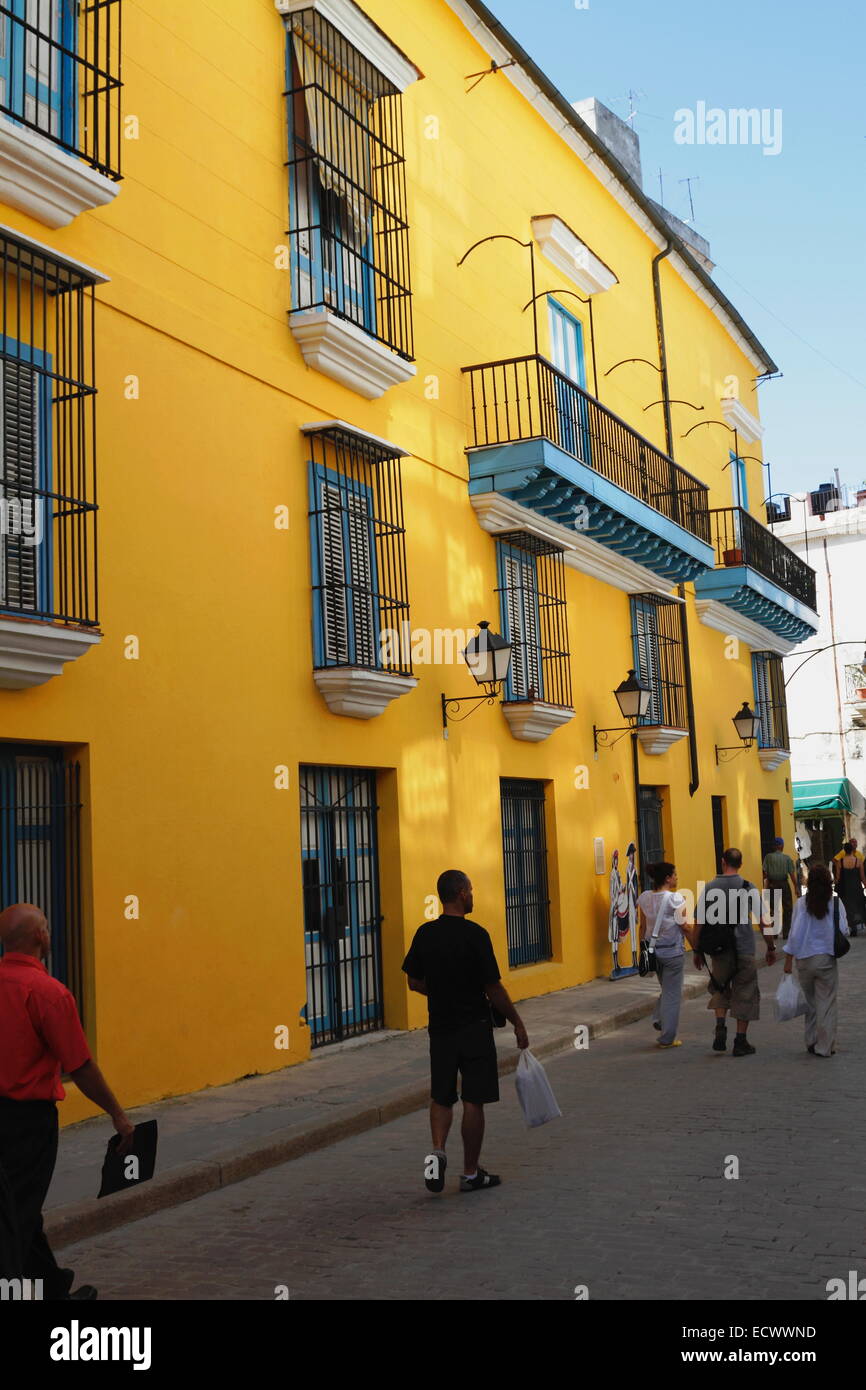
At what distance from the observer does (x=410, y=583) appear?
11.8m

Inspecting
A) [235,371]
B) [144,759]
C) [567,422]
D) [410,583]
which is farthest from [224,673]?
[567,422]

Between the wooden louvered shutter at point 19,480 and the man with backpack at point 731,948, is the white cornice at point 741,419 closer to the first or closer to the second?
the man with backpack at point 731,948

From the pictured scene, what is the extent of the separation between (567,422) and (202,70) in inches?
233

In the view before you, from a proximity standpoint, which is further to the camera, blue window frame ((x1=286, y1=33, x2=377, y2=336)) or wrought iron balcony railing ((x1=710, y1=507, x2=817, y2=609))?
wrought iron balcony railing ((x1=710, y1=507, x2=817, y2=609))

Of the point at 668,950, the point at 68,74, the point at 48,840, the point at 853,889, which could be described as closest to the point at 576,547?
the point at 668,950

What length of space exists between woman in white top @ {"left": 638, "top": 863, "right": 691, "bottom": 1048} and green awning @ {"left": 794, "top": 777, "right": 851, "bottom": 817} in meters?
20.3

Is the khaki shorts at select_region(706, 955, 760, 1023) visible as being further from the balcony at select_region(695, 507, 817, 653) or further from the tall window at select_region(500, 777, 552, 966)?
the balcony at select_region(695, 507, 817, 653)

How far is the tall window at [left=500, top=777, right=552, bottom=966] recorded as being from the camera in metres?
13.8

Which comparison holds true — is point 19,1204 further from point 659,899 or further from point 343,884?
point 659,899

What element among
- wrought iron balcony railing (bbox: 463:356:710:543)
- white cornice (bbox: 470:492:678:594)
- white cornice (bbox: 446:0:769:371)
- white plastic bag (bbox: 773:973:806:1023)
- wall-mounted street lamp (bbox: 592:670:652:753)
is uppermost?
white cornice (bbox: 446:0:769:371)

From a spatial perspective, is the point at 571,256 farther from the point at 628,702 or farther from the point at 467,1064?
the point at 467,1064

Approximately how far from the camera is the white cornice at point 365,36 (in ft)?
34.4

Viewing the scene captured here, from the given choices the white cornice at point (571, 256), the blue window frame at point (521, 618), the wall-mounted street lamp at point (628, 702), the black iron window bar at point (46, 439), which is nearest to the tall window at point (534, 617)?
the blue window frame at point (521, 618)

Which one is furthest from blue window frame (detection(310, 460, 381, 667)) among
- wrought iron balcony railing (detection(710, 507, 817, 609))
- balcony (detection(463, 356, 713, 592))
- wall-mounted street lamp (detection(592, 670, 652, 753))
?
wrought iron balcony railing (detection(710, 507, 817, 609))
